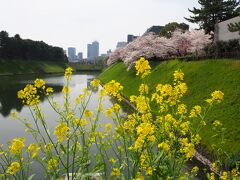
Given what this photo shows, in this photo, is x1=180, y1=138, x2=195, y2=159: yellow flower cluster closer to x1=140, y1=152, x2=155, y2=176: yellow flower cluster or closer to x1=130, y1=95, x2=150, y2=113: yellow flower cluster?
x1=140, y1=152, x2=155, y2=176: yellow flower cluster

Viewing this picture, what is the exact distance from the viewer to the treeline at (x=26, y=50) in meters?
108

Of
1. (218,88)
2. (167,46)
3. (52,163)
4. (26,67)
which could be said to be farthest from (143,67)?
(26,67)

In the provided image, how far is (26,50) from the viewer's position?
12119 cm

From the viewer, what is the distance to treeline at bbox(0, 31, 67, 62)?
10841cm

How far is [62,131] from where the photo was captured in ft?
17.6

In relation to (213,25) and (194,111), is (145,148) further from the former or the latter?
(213,25)

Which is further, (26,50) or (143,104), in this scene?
(26,50)

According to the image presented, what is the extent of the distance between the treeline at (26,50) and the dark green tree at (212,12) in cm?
7770

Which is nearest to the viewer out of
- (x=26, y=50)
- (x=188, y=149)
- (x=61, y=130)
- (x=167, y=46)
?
(x=61, y=130)

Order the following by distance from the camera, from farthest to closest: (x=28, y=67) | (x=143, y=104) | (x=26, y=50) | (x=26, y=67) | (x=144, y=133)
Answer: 1. (x=26, y=50)
2. (x=28, y=67)
3. (x=26, y=67)
4. (x=143, y=104)
5. (x=144, y=133)

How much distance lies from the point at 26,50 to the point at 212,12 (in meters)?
90.6

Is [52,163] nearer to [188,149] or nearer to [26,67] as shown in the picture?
[188,149]

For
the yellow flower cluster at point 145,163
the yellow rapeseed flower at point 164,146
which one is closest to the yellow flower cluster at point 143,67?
Result: the yellow rapeseed flower at point 164,146

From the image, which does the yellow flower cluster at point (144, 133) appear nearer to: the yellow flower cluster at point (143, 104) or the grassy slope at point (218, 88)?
the yellow flower cluster at point (143, 104)
